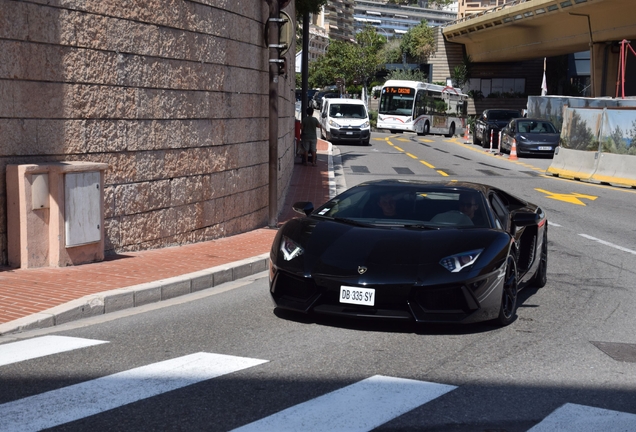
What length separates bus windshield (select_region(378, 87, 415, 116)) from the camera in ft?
173

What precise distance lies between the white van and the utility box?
3078cm

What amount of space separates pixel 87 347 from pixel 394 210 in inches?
122

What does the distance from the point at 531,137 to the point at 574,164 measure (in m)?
→ 8.45

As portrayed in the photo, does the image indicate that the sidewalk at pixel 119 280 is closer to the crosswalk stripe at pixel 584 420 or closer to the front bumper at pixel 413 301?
the front bumper at pixel 413 301

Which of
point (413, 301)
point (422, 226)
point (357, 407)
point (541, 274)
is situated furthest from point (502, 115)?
point (357, 407)

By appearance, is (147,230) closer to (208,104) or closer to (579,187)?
(208,104)

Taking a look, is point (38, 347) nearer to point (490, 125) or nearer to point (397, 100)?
point (490, 125)

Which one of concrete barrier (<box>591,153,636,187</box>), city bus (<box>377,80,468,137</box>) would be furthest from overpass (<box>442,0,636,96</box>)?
concrete barrier (<box>591,153,636,187</box>)

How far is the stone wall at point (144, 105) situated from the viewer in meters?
9.19

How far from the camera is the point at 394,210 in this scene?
8.05 metres

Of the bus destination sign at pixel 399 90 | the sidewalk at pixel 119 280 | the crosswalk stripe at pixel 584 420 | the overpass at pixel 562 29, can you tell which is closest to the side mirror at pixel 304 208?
the sidewalk at pixel 119 280

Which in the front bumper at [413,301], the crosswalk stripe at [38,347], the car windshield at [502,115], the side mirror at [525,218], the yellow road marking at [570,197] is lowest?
the yellow road marking at [570,197]

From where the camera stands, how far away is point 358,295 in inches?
266

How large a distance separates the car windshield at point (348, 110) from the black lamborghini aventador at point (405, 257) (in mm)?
32970
